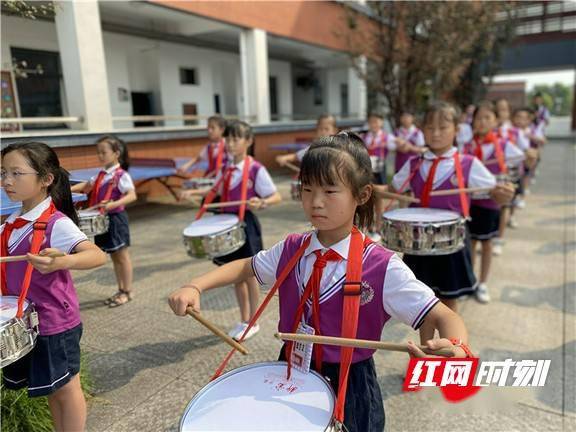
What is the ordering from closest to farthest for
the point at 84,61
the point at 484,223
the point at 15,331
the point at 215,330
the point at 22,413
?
the point at 215,330, the point at 15,331, the point at 22,413, the point at 484,223, the point at 84,61

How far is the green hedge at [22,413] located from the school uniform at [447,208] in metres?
2.22

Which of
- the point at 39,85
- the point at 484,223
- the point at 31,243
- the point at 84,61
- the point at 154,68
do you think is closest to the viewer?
the point at 31,243

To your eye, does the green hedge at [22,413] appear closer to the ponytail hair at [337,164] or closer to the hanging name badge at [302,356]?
the hanging name badge at [302,356]

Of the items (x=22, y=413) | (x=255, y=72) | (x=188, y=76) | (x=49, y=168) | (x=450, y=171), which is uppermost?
(x=188, y=76)

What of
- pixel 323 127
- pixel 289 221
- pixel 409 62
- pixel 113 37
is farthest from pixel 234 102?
pixel 323 127

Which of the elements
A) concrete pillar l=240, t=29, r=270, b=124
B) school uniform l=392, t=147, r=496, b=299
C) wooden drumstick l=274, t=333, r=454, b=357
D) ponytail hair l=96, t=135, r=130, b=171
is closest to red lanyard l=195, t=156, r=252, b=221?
ponytail hair l=96, t=135, r=130, b=171

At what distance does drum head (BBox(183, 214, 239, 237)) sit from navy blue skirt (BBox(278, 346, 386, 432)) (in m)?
1.64

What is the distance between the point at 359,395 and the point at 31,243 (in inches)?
56.7

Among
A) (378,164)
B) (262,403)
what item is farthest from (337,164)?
(378,164)

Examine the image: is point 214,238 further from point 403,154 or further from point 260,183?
point 403,154

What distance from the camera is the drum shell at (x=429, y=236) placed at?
99.6 inches

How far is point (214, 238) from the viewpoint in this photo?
2.89 m

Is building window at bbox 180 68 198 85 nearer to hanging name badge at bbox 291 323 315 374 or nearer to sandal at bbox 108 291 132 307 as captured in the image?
sandal at bbox 108 291 132 307

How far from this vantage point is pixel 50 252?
1653 mm
